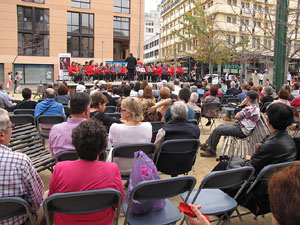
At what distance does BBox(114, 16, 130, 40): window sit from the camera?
35.2 metres

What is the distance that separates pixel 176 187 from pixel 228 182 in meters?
0.57

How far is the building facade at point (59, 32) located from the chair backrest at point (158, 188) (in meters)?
31.1

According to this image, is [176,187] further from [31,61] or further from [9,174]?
[31,61]

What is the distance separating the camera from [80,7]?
1313 inches

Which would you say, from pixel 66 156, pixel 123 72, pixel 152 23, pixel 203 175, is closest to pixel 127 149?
pixel 66 156

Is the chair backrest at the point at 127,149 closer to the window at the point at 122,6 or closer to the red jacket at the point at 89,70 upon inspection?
the red jacket at the point at 89,70

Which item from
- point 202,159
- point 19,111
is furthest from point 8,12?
point 202,159

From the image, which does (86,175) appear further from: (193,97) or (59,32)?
(59,32)

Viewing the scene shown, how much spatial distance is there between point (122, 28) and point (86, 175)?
3560 cm

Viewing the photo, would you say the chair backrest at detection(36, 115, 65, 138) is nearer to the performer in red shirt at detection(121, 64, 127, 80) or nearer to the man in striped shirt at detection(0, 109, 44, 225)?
the man in striped shirt at detection(0, 109, 44, 225)

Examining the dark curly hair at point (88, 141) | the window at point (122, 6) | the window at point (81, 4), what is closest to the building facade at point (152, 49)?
the window at point (122, 6)

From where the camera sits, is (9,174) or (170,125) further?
(170,125)

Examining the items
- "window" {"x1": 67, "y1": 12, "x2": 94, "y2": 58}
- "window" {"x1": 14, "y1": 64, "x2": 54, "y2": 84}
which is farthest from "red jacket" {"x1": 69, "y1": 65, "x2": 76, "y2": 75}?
"window" {"x1": 67, "y1": 12, "x2": 94, "y2": 58}

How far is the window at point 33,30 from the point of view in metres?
31.4
